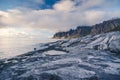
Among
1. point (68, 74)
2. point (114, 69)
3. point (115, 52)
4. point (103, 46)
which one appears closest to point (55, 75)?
point (68, 74)

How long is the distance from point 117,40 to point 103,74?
48.0 feet

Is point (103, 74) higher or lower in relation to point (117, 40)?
lower

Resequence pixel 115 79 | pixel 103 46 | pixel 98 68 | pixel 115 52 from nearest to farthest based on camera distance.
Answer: pixel 115 79 < pixel 98 68 < pixel 115 52 < pixel 103 46

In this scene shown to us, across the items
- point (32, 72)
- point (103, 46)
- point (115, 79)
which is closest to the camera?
point (115, 79)

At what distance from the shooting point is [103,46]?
92.5 feet

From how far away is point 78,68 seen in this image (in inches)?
627

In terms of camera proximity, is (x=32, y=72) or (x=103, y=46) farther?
(x=103, y=46)

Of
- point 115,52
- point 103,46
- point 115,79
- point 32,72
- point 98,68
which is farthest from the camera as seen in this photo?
point 103,46

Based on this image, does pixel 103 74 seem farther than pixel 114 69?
No

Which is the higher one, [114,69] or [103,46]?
[103,46]

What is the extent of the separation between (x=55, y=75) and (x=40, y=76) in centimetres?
106

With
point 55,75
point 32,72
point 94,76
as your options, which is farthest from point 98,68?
point 32,72

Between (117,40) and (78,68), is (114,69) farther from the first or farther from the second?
(117,40)

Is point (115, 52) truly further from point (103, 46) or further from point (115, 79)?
point (115, 79)
